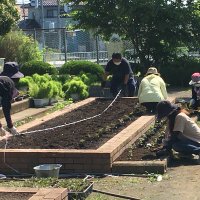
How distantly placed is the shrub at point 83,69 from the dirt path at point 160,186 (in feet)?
40.1

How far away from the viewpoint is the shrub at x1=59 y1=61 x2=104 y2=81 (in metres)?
20.6

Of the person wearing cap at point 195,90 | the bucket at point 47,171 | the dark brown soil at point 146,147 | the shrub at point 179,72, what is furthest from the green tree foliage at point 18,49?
the bucket at point 47,171

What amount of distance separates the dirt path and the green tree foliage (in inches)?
746

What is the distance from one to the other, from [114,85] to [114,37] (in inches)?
391

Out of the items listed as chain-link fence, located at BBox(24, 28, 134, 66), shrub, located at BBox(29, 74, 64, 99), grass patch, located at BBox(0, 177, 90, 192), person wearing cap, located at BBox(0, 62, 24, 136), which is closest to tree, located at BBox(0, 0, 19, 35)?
chain-link fence, located at BBox(24, 28, 134, 66)

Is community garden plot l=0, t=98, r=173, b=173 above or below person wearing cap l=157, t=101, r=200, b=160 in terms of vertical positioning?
below

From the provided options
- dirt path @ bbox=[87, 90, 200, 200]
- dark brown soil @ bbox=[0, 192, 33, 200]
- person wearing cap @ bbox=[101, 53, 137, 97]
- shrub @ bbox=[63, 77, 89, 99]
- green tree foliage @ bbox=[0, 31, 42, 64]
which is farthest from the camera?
green tree foliage @ bbox=[0, 31, 42, 64]

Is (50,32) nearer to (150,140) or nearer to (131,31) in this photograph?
(131,31)

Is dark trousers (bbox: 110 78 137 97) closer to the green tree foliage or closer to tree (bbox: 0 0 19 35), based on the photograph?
tree (bbox: 0 0 19 35)

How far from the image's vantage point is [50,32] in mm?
30422

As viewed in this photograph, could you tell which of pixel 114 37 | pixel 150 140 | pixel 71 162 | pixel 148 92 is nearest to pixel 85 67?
pixel 114 37

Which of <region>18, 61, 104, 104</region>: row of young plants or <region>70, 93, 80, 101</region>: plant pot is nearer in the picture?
<region>18, 61, 104, 104</region>: row of young plants

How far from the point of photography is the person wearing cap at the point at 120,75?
48.5 ft

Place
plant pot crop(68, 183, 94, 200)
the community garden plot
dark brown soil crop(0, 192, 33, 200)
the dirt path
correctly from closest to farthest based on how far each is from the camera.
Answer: dark brown soil crop(0, 192, 33, 200) → plant pot crop(68, 183, 94, 200) → the dirt path → the community garden plot
